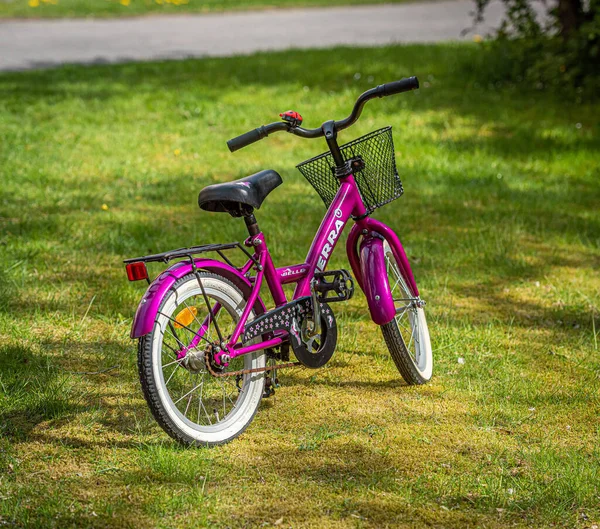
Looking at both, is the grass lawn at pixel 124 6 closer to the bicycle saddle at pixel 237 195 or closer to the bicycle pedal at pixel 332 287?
the bicycle pedal at pixel 332 287

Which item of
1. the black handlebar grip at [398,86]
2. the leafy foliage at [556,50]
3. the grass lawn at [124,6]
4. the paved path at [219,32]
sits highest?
the grass lawn at [124,6]

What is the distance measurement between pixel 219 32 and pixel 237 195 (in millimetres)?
12870

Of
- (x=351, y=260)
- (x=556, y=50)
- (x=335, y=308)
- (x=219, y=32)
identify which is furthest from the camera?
(x=219, y=32)

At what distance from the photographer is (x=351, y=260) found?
448 centimetres

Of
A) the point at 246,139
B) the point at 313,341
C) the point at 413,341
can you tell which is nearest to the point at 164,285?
the point at 246,139

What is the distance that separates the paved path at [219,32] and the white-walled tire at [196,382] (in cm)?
938

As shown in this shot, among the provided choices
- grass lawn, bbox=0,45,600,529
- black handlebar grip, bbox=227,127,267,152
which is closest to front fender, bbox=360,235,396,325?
grass lawn, bbox=0,45,600,529

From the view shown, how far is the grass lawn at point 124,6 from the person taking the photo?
18.2m

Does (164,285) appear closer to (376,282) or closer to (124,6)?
(376,282)

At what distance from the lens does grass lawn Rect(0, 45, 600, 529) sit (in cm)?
348

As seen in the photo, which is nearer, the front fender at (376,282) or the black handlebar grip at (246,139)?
the black handlebar grip at (246,139)

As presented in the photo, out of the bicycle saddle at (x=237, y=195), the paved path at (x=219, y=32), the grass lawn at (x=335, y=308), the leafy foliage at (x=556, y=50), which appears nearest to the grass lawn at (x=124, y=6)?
the paved path at (x=219, y=32)

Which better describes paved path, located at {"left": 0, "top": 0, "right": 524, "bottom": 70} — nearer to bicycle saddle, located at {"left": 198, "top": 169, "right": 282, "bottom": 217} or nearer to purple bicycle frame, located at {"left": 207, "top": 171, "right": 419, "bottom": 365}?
purple bicycle frame, located at {"left": 207, "top": 171, "right": 419, "bottom": 365}

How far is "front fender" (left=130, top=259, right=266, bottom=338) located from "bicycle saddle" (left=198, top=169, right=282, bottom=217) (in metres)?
0.24
